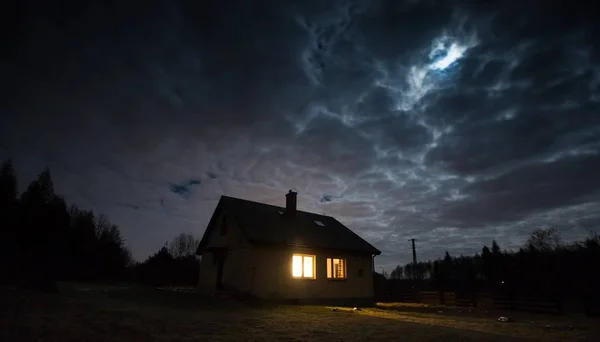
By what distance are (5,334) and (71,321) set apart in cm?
260

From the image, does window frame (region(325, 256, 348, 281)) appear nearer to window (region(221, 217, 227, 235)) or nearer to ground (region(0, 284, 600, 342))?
window (region(221, 217, 227, 235))

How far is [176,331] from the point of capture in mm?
9406

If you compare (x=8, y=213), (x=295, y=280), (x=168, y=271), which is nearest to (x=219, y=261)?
(x=295, y=280)

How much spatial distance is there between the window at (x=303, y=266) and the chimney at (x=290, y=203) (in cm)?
443

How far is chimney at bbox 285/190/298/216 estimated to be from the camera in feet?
87.5

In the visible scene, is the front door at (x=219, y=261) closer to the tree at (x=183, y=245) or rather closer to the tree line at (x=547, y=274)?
the tree line at (x=547, y=274)

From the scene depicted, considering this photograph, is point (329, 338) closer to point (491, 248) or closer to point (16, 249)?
point (16, 249)

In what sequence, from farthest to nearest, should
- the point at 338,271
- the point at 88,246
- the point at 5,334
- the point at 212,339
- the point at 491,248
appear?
the point at 491,248
the point at 88,246
the point at 338,271
the point at 212,339
the point at 5,334

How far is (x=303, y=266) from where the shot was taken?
2280 cm

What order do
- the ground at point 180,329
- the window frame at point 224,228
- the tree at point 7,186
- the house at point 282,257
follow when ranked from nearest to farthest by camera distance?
the ground at point 180,329, the house at point 282,257, the window frame at point 224,228, the tree at point 7,186

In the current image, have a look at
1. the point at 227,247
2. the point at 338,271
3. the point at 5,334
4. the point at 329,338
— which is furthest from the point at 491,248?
the point at 5,334

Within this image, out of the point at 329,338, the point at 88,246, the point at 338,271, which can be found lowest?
the point at 329,338

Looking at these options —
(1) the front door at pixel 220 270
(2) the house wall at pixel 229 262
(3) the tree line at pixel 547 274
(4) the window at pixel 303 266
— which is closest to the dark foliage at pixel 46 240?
(2) the house wall at pixel 229 262

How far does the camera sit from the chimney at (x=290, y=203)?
1049 inches
